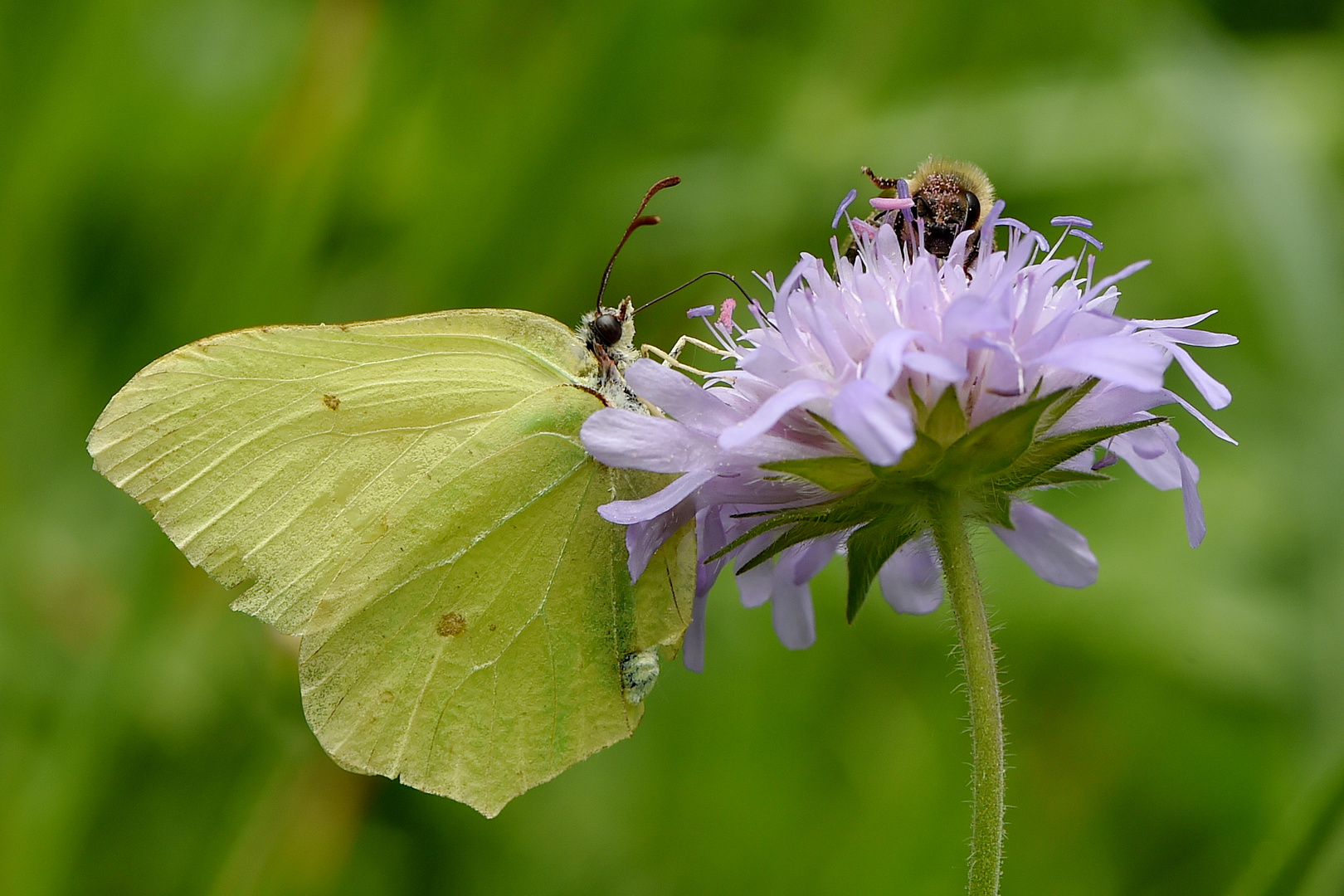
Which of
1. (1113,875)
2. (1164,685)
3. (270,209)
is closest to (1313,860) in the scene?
(1113,875)

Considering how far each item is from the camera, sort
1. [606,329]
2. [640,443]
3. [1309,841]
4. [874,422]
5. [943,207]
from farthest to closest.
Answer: [606,329] < [943,207] < [1309,841] < [640,443] < [874,422]

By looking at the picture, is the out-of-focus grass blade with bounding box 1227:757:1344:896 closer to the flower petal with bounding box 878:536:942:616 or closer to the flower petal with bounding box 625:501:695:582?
the flower petal with bounding box 878:536:942:616

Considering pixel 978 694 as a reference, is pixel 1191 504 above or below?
above

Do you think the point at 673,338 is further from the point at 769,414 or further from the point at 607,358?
the point at 769,414

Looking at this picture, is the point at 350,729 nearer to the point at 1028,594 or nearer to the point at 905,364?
the point at 905,364

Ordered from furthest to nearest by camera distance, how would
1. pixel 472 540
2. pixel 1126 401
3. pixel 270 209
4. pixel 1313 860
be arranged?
pixel 270 209
pixel 472 540
pixel 1313 860
pixel 1126 401

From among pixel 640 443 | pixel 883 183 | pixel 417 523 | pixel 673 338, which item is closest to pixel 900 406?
pixel 640 443

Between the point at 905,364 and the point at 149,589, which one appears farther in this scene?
the point at 149,589
